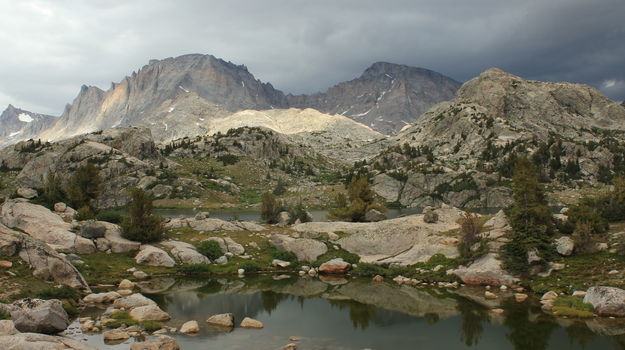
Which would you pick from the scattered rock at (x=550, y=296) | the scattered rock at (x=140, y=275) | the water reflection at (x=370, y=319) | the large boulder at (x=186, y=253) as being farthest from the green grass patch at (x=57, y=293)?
A: the scattered rock at (x=550, y=296)

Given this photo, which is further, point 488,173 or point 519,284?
point 488,173

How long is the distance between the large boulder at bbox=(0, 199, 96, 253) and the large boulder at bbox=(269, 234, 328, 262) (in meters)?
17.6

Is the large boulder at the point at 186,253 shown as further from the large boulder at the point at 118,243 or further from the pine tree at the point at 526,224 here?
the pine tree at the point at 526,224

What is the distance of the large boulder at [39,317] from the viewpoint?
850 inches

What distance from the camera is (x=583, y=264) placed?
32469mm

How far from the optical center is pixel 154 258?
1516 inches

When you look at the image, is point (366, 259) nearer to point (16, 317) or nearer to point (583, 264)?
point (583, 264)

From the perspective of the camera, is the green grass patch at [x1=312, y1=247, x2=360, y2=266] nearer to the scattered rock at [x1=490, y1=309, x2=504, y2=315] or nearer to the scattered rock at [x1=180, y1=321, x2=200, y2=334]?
the scattered rock at [x1=490, y1=309, x2=504, y2=315]

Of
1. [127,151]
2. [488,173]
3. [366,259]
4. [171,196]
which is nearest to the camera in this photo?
[366,259]

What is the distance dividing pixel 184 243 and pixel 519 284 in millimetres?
30659

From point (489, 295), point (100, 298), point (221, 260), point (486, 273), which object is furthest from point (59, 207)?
point (489, 295)

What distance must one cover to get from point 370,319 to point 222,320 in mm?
9632

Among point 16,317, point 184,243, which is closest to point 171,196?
point 184,243

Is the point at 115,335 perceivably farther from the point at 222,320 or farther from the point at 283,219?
the point at 283,219
